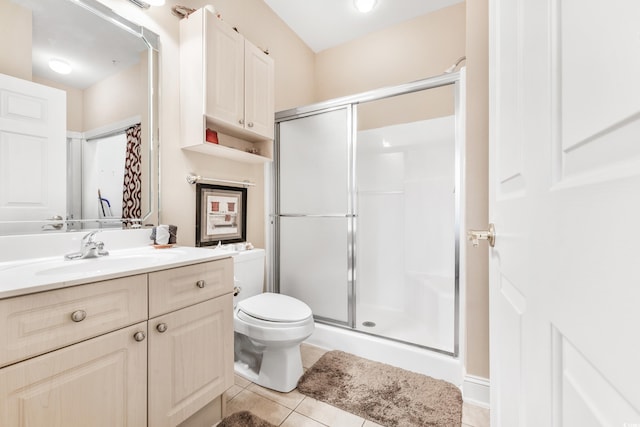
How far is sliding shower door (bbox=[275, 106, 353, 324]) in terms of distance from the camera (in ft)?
6.79

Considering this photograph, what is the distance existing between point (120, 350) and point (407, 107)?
7.24 feet

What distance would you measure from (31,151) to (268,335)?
1.33 m

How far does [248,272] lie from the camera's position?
1839 mm

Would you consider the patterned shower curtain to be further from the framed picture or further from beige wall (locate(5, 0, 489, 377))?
the framed picture

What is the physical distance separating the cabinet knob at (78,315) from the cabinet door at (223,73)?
1.13 metres

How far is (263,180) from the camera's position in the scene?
2258 mm

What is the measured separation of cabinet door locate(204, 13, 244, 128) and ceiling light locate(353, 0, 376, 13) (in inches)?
42.1

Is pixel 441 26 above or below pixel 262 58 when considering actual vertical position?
above

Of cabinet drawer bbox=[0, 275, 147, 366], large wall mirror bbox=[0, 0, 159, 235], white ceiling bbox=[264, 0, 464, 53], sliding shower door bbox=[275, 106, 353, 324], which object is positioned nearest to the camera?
cabinet drawer bbox=[0, 275, 147, 366]

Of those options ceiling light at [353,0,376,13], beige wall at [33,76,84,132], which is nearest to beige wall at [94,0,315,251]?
beige wall at [33,76,84,132]

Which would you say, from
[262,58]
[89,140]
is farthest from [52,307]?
[262,58]

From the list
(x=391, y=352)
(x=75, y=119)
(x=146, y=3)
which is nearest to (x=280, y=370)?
(x=391, y=352)

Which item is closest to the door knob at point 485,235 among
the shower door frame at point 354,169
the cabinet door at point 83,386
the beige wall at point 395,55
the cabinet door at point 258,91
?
the shower door frame at point 354,169
